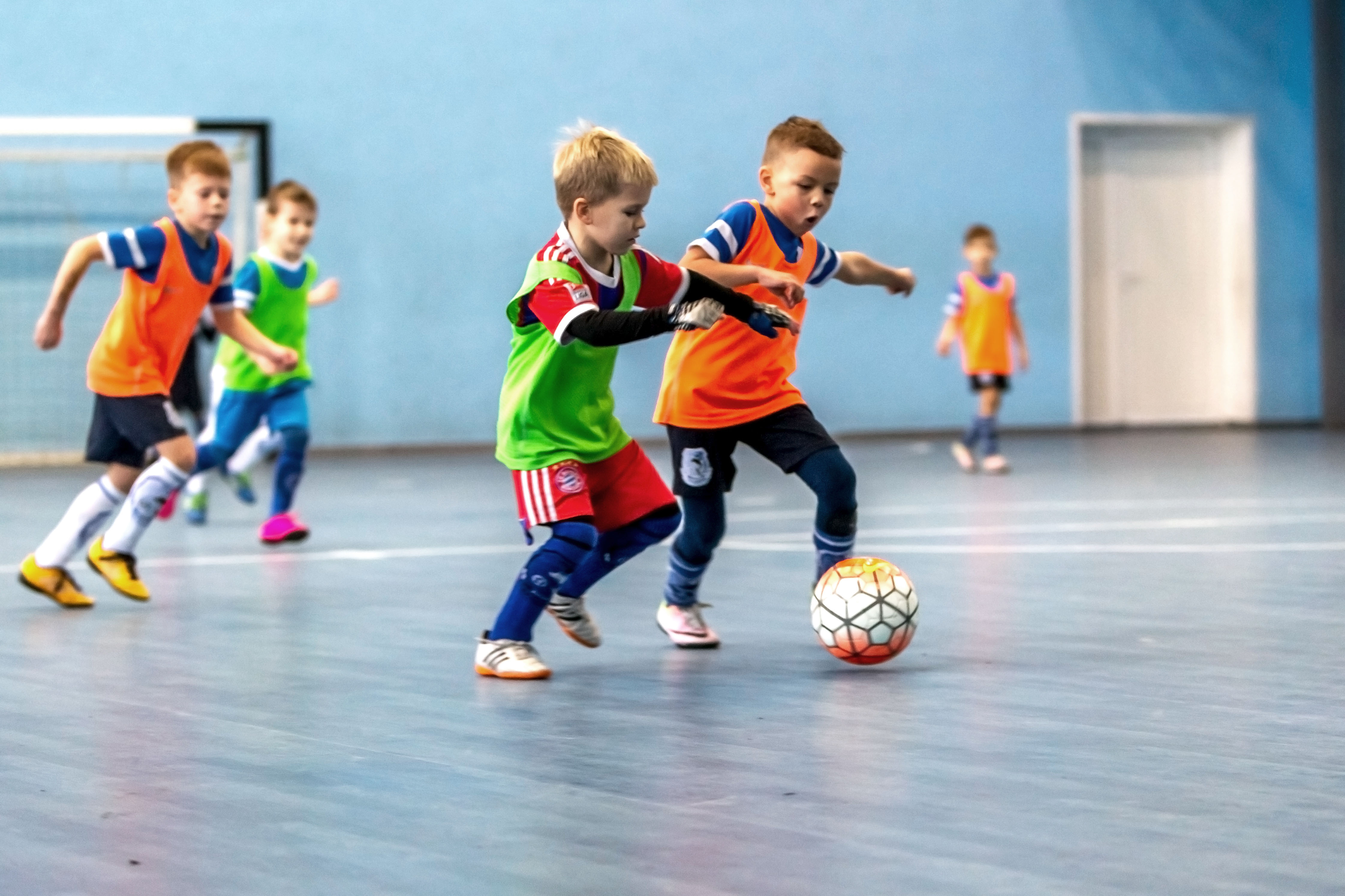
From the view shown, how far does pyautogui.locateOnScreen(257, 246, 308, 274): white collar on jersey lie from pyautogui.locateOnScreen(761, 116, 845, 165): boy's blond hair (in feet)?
12.4

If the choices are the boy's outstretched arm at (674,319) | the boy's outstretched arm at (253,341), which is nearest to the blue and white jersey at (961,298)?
the boy's outstretched arm at (253,341)

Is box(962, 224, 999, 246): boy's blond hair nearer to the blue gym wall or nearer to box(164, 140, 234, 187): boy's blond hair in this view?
the blue gym wall

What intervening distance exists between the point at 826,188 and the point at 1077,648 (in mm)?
1318

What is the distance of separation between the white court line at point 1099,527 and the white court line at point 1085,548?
0.31 m

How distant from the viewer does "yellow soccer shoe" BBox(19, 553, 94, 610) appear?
555 centimetres

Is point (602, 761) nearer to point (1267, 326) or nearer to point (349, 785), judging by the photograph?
point (349, 785)

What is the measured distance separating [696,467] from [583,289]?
0.88m

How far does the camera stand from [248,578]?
622cm

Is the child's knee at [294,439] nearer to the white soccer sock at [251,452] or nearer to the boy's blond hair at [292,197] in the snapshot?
the white soccer sock at [251,452]

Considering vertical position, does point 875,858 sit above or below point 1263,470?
below

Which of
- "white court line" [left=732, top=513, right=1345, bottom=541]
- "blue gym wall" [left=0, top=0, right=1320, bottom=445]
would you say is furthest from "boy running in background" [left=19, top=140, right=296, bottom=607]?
"blue gym wall" [left=0, top=0, right=1320, bottom=445]

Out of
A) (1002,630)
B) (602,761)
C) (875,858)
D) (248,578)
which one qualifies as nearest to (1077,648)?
(1002,630)

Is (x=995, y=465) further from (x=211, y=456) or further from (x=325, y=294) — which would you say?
(x=211, y=456)

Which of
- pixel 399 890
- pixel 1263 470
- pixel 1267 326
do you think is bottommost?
pixel 399 890
